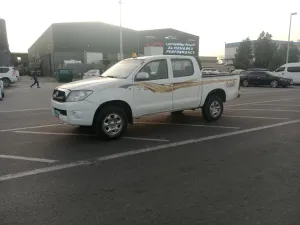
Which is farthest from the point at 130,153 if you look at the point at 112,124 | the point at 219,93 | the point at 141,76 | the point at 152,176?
the point at 219,93

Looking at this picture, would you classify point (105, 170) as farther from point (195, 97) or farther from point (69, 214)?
point (195, 97)

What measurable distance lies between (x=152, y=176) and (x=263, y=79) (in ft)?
70.7

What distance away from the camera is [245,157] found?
17.2 ft

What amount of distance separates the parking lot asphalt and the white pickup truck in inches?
20.8

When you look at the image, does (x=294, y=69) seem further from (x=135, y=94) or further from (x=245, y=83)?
(x=135, y=94)

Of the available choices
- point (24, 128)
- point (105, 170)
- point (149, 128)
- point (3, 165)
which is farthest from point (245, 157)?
point (24, 128)

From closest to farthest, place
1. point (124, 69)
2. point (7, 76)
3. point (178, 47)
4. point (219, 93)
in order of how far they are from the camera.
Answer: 1. point (124, 69)
2. point (219, 93)
3. point (7, 76)
4. point (178, 47)

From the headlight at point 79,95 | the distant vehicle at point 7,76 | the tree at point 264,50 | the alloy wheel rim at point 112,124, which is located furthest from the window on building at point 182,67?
the tree at point 264,50

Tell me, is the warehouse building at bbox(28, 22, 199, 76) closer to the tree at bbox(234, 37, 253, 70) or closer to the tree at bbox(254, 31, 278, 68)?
the tree at bbox(234, 37, 253, 70)

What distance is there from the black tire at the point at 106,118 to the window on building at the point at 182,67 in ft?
6.04

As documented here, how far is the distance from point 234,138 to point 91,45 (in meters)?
49.3

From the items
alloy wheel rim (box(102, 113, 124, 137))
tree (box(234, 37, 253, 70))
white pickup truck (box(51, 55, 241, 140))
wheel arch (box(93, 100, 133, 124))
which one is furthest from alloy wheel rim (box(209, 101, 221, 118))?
tree (box(234, 37, 253, 70))

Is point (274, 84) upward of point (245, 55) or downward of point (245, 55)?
downward

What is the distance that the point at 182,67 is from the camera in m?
7.58
